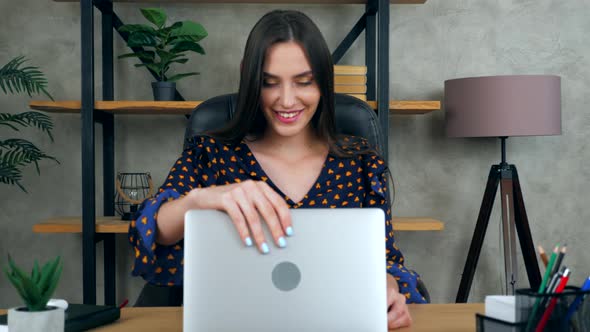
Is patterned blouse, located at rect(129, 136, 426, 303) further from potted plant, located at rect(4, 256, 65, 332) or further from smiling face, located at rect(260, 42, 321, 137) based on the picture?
potted plant, located at rect(4, 256, 65, 332)

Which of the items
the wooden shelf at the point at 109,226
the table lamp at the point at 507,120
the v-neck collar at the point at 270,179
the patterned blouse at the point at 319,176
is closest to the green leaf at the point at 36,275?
the patterned blouse at the point at 319,176

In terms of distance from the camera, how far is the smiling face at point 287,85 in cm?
147

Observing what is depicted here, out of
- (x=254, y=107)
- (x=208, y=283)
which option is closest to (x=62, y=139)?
(x=254, y=107)

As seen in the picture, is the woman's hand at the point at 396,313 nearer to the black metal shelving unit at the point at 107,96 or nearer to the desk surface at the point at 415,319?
the desk surface at the point at 415,319

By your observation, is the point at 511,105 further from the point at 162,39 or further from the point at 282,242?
the point at 282,242

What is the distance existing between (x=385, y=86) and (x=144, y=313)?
1.52m

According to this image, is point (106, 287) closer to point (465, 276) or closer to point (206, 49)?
point (206, 49)

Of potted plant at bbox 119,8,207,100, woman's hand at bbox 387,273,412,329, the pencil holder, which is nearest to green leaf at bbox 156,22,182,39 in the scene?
potted plant at bbox 119,8,207,100

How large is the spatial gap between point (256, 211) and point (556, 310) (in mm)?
375

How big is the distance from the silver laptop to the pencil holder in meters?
0.18

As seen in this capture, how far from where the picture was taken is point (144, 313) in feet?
3.79

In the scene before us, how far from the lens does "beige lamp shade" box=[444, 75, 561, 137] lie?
96.3 inches

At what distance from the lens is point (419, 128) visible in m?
2.93

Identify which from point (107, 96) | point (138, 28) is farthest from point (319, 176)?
point (107, 96)
